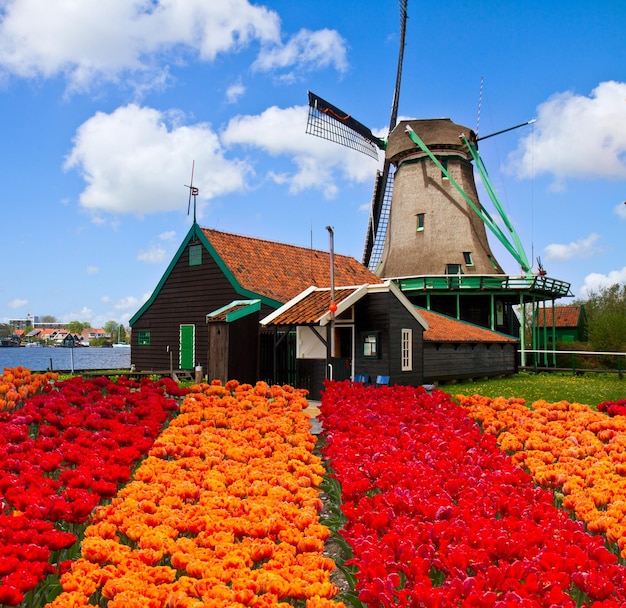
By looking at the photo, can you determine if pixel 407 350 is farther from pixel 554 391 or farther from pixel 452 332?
pixel 452 332

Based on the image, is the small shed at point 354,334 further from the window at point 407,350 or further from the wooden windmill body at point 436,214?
the wooden windmill body at point 436,214

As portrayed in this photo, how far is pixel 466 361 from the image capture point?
2628 centimetres

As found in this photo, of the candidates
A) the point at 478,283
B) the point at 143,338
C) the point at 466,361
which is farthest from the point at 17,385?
the point at 478,283

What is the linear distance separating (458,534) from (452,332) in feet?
71.6

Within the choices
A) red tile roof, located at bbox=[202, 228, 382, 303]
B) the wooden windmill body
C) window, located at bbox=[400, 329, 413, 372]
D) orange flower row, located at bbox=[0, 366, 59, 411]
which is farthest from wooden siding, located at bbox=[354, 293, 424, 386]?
the wooden windmill body

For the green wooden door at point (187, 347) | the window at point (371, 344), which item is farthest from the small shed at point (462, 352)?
the green wooden door at point (187, 347)

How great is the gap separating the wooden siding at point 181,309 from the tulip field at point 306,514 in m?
14.0

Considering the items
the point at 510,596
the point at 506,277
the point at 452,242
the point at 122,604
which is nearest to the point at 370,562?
the point at 510,596

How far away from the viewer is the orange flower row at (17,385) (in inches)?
379

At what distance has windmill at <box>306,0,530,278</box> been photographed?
35.2 meters

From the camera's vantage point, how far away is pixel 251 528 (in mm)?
4457

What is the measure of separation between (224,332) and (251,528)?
13.7 meters

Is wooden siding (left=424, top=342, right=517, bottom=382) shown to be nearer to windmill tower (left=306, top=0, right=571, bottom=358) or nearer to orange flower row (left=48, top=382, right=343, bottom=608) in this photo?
windmill tower (left=306, top=0, right=571, bottom=358)

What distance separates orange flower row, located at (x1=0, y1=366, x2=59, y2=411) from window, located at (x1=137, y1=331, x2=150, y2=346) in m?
14.6
